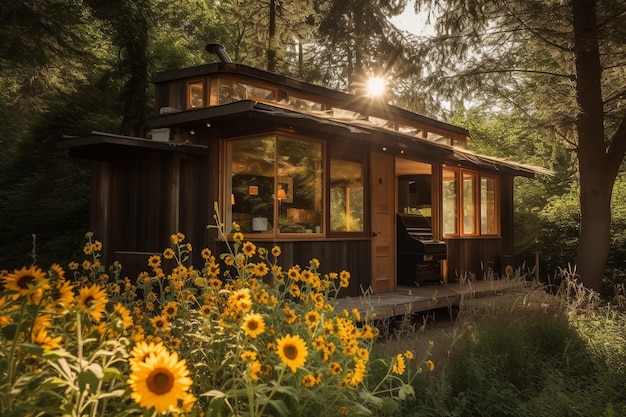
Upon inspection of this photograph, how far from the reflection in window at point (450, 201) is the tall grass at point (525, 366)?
4.61m

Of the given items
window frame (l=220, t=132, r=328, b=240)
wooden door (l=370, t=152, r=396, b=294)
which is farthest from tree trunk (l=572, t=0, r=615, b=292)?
window frame (l=220, t=132, r=328, b=240)

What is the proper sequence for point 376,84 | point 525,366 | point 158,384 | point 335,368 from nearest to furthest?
point 158,384 < point 335,368 < point 525,366 < point 376,84

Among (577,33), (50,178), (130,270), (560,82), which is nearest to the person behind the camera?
(130,270)

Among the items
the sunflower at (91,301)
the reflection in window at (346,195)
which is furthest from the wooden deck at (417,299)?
the sunflower at (91,301)

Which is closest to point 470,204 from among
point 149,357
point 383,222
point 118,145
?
point 383,222

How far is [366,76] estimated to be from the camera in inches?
643

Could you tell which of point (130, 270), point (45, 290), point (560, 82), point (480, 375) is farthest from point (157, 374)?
point (560, 82)

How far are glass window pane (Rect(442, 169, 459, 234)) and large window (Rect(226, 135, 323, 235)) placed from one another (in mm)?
3774

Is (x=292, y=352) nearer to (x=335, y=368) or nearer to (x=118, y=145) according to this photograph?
(x=335, y=368)

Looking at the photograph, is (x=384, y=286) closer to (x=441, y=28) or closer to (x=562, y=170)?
(x=441, y=28)

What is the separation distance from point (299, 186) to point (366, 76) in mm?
9925

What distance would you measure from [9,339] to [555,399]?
11.3ft

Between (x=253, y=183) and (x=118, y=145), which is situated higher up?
(x=118, y=145)

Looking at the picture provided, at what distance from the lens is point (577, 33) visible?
871 centimetres
